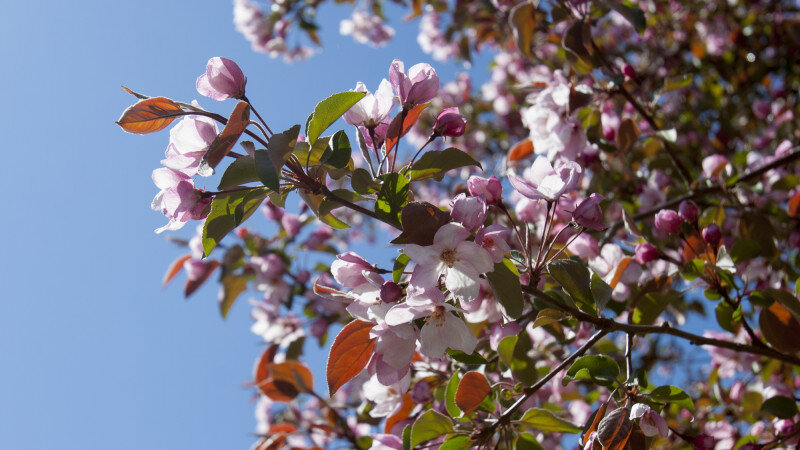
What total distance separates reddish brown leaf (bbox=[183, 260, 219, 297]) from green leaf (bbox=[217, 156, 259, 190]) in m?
1.72

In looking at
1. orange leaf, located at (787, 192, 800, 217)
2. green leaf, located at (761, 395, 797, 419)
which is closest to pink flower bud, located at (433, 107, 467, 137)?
green leaf, located at (761, 395, 797, 419)

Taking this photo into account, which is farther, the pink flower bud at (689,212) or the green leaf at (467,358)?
the pink flower bud at (689,212)

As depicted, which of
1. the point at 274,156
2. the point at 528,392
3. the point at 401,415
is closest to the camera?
the point at 274,156

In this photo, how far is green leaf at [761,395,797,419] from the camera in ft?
5.13

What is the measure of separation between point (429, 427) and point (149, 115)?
799 mm

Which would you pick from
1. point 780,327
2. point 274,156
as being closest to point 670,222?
point 780,327

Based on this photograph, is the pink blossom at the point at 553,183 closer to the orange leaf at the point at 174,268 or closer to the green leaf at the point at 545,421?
the green leaf at the point at 545,421

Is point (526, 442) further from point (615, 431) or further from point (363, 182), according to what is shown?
point (363, 182)

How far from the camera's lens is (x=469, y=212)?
3.05 ft

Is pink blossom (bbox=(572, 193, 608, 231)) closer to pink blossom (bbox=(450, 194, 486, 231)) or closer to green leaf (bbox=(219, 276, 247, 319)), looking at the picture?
pink blossom (bbox=(450, 194, 486, 231))

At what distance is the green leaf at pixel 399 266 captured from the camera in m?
1.03

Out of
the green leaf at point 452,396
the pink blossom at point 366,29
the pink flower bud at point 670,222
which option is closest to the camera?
the green leaf at point 452,396

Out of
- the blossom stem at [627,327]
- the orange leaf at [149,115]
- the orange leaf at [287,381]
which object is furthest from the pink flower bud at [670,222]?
the orange leaf at [287,381]

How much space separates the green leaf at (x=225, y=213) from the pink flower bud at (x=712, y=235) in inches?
44.4
